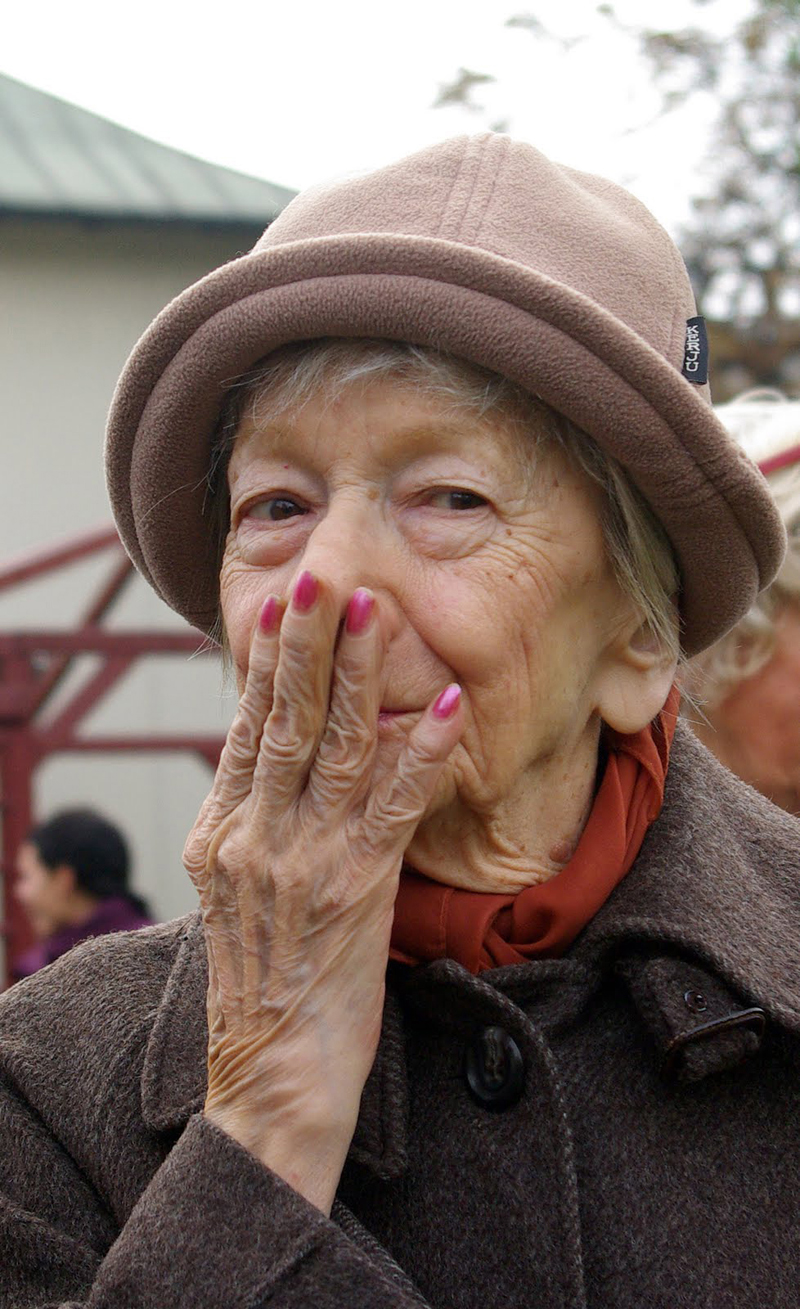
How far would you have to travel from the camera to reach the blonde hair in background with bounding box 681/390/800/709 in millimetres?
3111

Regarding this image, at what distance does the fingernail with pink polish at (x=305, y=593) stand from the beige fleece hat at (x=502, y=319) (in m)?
0.36

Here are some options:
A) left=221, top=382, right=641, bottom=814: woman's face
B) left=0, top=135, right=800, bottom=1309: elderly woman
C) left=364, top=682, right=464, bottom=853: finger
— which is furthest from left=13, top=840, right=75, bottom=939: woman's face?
left=364, top=682, right=464, bottom=853: finger

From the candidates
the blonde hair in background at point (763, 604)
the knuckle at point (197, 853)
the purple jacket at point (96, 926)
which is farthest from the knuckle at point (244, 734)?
the purple jacket at point (96, 926)

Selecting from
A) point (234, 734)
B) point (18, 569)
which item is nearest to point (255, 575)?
point (234, 734)

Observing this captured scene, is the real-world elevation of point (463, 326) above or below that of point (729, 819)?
above

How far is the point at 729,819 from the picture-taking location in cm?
216

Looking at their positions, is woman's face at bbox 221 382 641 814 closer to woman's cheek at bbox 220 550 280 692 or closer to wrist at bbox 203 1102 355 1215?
woman's cheek at bbox 220 550 280 692

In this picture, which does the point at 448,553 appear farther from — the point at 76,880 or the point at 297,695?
the point at 76,880

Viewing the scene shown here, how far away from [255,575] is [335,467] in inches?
8.4

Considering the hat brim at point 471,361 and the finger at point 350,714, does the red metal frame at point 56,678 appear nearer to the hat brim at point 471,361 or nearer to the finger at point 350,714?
the hat brim at point 471,361

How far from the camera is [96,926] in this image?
18.2 feet

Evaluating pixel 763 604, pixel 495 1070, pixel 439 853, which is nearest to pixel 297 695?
pixel 439 853

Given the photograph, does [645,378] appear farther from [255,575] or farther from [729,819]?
[729,819]

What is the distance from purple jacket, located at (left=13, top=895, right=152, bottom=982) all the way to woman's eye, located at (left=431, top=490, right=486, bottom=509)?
157 inches
